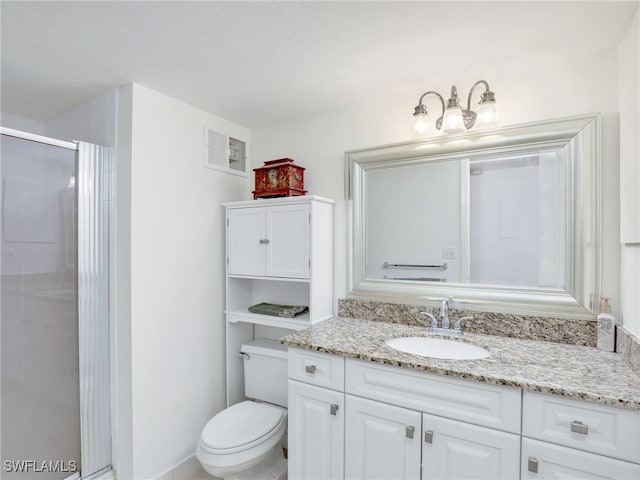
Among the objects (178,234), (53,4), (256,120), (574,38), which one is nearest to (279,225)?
(178,234)

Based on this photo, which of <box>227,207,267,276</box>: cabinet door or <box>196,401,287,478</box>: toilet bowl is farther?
<box>227,207,267,276</box>: cabinet door

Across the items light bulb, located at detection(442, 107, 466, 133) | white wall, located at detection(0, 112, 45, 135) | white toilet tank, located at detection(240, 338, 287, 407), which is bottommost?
white toilet tank, located at detection(240, 338, 287, 407)

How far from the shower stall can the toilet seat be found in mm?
619

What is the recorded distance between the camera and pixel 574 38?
1.43 metres

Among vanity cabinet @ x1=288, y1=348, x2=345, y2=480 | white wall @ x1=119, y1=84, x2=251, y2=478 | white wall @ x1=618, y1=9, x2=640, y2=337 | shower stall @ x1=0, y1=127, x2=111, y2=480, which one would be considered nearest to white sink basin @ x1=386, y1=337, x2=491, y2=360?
vanity cabinet @ x1=288, y1=348, x2=345, y2=480

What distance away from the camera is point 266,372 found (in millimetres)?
2221

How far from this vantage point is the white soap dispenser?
1.45m

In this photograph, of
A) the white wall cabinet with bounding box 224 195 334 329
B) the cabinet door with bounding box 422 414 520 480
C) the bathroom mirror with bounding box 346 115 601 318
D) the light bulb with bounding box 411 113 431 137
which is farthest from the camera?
the white wall cabinet with bounding box 224 195 334 329

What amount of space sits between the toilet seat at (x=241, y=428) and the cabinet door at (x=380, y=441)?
0.50m

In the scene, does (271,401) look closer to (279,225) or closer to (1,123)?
(279,225)

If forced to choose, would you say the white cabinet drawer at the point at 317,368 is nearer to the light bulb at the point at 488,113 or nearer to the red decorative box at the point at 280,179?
the red decorative box at the point at 280,179

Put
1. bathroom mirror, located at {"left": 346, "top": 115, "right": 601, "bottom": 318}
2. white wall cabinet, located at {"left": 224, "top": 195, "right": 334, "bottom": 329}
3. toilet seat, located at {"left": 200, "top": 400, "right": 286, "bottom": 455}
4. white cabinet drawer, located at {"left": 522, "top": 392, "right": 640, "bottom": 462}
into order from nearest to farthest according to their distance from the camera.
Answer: white cabinet drawer, located at {"left": 522, "top": 392, "right": 640, "bottom": 462}, bathroom mirror, located at {"left": 346, "top": 115, "right": 601, "bottom": 318}, toilet seat, located at {"left": 200, "top": 400, "right": 286, "bottom": 455}, white wall cabinet, located at {"left": 224, "top": 195, "right": 334, "bottom": 329}

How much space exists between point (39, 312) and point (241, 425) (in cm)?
117

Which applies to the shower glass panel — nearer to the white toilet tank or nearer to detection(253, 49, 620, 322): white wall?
the white toilet tank
